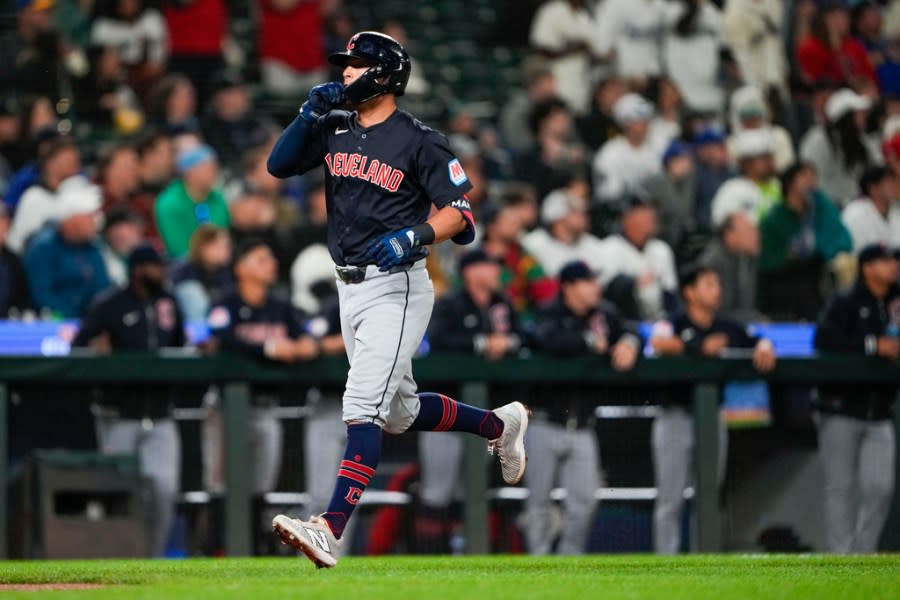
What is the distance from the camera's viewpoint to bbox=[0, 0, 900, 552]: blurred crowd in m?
9.64

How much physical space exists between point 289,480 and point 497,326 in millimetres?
1588

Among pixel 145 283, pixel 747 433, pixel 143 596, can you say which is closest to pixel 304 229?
pixel 145 283

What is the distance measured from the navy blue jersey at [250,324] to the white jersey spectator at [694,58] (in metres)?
6.33

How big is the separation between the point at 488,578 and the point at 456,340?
3.67m

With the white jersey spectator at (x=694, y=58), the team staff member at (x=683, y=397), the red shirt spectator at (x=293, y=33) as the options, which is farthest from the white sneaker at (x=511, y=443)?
the white jersey spectator at (x=694, y=58)

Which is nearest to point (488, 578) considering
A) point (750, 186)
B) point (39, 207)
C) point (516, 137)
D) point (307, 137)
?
point (307, 137)

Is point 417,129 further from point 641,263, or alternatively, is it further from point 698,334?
point 641,263

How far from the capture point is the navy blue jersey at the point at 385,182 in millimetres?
6332

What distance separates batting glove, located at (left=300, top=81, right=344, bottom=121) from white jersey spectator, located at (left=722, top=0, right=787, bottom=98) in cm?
921

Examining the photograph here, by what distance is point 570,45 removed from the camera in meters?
14.8

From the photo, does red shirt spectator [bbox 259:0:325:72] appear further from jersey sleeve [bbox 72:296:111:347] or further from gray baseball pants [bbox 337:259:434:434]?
gray baseball pants [bbox 337:259:434:434]

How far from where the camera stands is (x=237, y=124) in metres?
13.3

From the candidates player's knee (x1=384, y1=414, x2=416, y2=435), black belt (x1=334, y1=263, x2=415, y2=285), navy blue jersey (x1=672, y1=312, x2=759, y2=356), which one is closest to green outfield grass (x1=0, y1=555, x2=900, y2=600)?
player's knee (x1=384, y1=414, x2=416, y2=435)

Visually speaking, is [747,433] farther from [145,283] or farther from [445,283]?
[145,283]
